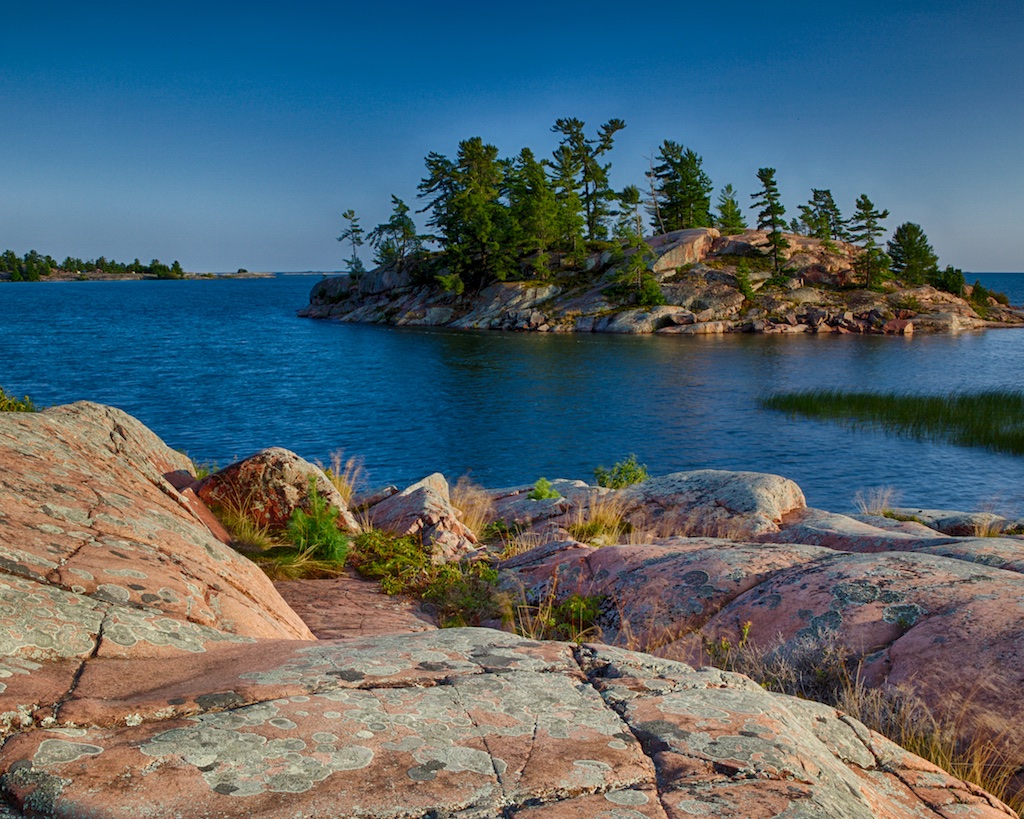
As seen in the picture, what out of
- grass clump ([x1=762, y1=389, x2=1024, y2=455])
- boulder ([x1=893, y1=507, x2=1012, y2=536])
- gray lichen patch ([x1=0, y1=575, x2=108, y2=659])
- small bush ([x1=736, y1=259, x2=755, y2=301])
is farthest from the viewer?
small bush ([x1=736, y1=259, x2=755, y2=301])

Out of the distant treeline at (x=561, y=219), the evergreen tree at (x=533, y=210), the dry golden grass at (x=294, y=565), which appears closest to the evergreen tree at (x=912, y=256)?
the distant treeline at (x=561, y=219)

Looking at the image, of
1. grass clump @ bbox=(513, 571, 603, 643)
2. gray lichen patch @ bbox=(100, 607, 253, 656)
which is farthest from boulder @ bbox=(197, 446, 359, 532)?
gray lichen patch @ bbox=(100, 607, 253, 656)

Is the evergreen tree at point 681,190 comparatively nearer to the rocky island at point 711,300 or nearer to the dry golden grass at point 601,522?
the rocky island at point 711,300

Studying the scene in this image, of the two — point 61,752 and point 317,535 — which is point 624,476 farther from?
point 61,752

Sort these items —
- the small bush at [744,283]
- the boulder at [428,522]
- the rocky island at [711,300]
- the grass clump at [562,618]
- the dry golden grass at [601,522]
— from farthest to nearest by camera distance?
the small bush at [744,283] → the rocky island at [711,300] → the dry golden grass at [601,522] → the boulder at [428,522] → the grass clump at [562,618]

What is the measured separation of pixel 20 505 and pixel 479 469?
23.1m

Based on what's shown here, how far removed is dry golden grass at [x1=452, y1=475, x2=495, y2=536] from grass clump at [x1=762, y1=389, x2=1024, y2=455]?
24915 millimetres

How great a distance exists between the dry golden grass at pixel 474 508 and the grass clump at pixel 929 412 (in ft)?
81.7

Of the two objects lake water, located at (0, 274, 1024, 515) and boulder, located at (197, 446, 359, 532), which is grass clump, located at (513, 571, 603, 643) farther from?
lake water, located at (0, 274, 1024, 515)

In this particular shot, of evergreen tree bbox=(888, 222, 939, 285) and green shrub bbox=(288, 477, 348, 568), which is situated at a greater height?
evergreen tree bbox=(888, 222, 939, 285)

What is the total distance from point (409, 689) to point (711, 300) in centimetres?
8048

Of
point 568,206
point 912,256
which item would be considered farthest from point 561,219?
point 912,256

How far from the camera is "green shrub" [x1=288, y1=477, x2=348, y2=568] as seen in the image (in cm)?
917

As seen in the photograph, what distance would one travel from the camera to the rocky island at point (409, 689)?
233 cm
